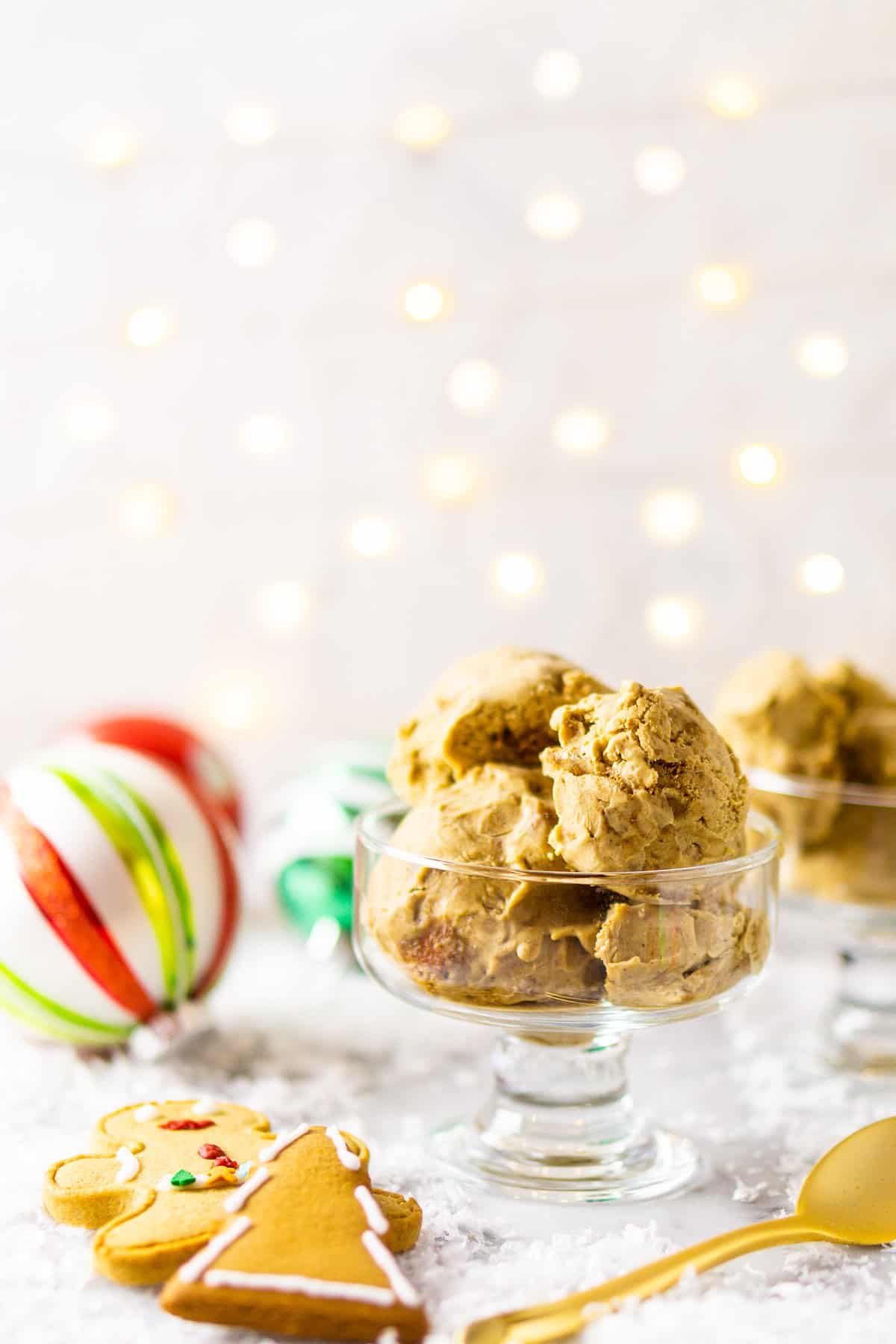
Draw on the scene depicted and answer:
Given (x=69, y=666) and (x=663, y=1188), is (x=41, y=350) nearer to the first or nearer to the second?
(x=69, y=666)

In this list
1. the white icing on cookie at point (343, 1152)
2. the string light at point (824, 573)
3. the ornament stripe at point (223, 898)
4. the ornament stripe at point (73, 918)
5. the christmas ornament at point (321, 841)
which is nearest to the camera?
the white icing on cookie at point (343, 1152)

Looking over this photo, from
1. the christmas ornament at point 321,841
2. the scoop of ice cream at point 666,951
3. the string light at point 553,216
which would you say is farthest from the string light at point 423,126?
the scoop of ice cream at point 666,951

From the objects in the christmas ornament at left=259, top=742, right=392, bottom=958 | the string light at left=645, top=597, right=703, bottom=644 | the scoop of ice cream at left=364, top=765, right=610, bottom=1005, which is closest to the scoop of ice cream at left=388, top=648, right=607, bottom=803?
the scoop of ice cream at left=364, top=765, right=610, bottom=1005

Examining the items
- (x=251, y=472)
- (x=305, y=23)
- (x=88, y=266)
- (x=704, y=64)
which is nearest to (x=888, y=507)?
(x=704, y=64)

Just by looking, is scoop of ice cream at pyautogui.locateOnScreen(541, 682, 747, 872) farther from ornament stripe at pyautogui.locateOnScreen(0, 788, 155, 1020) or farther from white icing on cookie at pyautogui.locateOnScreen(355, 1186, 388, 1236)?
ornament stripe at pyautogui.locateOnScreen(0, 788, 155, 1020)

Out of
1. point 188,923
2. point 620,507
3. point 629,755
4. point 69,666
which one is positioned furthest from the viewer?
point 69,666

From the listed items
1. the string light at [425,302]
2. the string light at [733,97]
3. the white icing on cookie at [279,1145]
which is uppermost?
the string light at [733,97]

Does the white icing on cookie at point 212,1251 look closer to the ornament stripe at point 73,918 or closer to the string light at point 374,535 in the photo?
the ornament stripe at point 73,918

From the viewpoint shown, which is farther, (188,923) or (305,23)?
(305,23)
